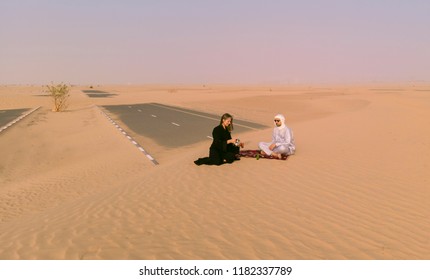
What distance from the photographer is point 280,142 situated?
10859 mm

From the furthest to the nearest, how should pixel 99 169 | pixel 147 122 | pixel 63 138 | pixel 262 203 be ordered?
pixel 147 122 → pixel 63 138 → pixel 99 169 → pixel 262 203

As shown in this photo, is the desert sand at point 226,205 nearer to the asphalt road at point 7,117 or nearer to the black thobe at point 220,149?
the black thobe at point 220,149

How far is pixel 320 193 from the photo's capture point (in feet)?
24.7

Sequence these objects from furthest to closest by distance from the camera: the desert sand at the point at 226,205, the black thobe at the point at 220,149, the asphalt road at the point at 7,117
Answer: the asphalt road at the point at 7,117
the black thobe at the point at 220,149
the desert sand at the point at 226,205

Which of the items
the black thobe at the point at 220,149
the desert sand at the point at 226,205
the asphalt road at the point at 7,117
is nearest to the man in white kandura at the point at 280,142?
the desert sand at the point at 226,205

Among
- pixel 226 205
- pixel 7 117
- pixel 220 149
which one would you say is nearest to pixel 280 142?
pixel 220 149

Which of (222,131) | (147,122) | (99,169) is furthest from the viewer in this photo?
(147,122)

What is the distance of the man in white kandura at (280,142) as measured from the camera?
10.6 metres

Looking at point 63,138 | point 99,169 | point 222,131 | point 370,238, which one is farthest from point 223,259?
point 63,138

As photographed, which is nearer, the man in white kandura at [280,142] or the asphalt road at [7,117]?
the man in white kandura at [280,142]

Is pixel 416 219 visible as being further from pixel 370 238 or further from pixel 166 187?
pixel 166 187

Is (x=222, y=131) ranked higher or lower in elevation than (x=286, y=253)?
higher

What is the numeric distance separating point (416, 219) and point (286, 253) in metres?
2.68

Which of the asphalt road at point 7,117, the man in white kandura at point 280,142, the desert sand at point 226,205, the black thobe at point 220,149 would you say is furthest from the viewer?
the asphalt road at point 7,117
